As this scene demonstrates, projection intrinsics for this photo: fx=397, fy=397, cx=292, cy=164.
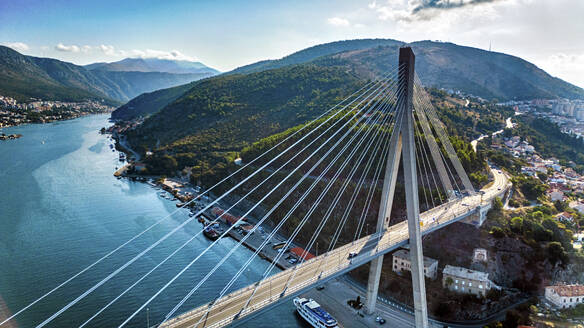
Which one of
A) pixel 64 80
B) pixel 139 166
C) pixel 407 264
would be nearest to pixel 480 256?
pixel 407 264

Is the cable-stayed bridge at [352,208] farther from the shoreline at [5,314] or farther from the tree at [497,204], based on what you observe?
the shoreline at [5,314]

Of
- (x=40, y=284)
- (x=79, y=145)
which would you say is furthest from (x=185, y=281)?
(x=79, y=145)

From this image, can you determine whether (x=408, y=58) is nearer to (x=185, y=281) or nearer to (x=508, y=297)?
(x=508, y=297)

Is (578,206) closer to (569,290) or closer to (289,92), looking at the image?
(569,290)

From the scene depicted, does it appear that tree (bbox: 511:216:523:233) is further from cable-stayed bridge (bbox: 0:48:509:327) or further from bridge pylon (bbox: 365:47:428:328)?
bridge pylon (bbox: 365:47:428:328)

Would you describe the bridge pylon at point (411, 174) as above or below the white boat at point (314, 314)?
above

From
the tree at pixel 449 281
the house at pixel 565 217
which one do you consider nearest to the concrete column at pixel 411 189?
the tree at pixel 449 281

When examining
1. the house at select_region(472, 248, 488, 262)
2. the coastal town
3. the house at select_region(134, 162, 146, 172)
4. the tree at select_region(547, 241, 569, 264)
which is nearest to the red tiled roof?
the tree at select_region(547, 241, 569, 264)
